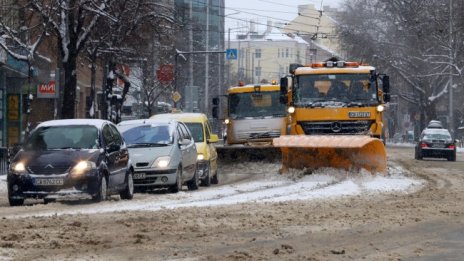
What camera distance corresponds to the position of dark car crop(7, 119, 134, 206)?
57.2 ft

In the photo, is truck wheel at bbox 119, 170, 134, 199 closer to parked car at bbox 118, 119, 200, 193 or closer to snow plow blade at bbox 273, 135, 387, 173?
parked car at bbox 118, 119, 200, 193

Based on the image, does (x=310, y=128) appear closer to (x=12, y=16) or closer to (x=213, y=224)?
(x=12, y=16)

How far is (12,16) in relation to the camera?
114 feet

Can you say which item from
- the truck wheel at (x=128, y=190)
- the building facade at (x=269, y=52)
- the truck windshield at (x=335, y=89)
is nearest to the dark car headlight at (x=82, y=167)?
the truck wheel at (x=128, y=190)

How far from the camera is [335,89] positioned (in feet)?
90.0

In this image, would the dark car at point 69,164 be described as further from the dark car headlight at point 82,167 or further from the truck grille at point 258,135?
the truck grille at point 258,135

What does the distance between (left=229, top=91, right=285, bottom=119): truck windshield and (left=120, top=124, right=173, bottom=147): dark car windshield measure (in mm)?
13301

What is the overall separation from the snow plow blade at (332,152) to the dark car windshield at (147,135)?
407 cm

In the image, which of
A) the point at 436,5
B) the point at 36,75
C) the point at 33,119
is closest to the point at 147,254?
the point at 36,75

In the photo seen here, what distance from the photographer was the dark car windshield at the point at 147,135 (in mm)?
21859

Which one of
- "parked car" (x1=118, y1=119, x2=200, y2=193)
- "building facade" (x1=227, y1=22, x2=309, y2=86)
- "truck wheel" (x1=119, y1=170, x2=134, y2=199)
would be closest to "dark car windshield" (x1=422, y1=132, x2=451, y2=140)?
"parked car" (x1=118, y1=119, x2=200, y2=193)

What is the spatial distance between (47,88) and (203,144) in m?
18.6

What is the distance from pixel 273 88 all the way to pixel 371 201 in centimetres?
1841

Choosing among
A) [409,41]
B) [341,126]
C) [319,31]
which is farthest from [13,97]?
[319,31]
